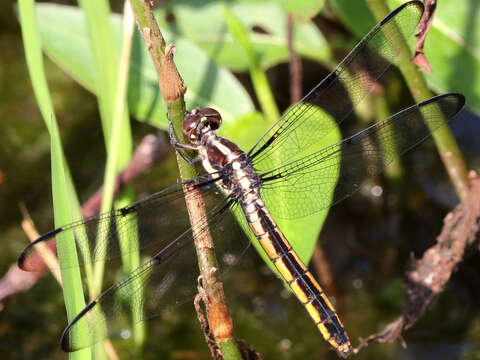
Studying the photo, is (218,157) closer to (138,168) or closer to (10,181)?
(138,168)

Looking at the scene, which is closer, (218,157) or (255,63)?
(218,157)

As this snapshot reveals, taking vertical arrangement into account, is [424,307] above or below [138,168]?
below

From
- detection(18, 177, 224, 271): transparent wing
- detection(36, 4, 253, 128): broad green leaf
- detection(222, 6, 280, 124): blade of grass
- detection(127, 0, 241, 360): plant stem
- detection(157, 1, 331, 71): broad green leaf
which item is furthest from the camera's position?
detection(157, 1, 331, 71): broad green leaf

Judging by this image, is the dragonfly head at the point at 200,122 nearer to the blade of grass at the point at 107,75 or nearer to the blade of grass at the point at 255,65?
the blade of grass at the point at 107,75

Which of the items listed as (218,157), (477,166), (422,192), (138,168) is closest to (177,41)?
(138,168)

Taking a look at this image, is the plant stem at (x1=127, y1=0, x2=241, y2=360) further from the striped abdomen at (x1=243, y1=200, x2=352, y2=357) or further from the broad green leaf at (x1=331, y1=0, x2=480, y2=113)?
the broad green leaf at (x1=331, y1=0, x2=480, y2=113)

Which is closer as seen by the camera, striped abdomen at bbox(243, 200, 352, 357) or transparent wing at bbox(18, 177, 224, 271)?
transparent wing at bbox(18, 177, 224, 271)

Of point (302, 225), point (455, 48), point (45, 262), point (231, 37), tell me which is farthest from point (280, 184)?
point (231, 37)

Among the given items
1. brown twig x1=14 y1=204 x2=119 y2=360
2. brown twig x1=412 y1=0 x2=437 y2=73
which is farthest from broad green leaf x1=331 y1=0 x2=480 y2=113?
brown twig x1=14 y1=204 x2=119 y2=360
